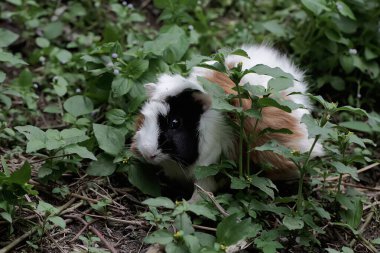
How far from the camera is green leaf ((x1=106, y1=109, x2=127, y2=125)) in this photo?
334cm

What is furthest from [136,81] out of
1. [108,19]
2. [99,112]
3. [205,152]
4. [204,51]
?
[108,19]

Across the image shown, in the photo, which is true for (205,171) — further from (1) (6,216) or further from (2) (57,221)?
(1) (6,216)

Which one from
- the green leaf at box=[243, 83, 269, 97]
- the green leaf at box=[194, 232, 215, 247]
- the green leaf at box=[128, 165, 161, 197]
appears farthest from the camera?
the green leaf at box=[128, 165, 161, 197]

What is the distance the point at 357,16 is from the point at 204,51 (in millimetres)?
1157

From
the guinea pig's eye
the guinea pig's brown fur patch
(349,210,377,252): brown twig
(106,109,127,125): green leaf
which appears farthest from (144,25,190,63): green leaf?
(349,210,377,252): brown twig

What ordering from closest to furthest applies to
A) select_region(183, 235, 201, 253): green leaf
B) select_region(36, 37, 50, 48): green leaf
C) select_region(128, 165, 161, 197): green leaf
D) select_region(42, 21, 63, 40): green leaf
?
select_region(183, 235, 201, 253): green leaf → select_region(128, 165, 161, 197): green leaf → select_region(36, 37, 50, 48): green leaf → select_region(42, 21, 63, 40): green leaf

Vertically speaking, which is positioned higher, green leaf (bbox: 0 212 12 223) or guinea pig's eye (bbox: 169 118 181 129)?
guinea pig's eye (bbox: 169 118 181 129)

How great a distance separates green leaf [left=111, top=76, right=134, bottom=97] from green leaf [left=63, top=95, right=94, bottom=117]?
277 millimetres

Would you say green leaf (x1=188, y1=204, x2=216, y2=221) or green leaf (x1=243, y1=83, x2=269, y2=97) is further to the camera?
green leaf (x1=243, y1=83, x2=269, y2=97)

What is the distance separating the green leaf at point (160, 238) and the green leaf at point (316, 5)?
2038mm

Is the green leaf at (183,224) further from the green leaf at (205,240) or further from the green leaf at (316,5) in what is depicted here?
the green leaf at (316,5)

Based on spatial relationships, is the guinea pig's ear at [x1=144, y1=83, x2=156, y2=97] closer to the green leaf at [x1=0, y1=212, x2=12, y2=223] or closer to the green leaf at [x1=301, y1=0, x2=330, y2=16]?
the green leaf at [x1=0, y1=212, x2=12, y2=223]

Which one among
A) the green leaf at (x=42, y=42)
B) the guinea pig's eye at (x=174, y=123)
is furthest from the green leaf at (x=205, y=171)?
the green leaf at (x=42, y=42)

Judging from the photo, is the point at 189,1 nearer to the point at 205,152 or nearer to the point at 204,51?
the point at 204,51
